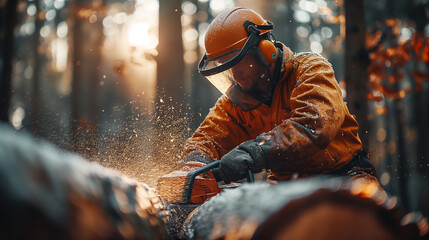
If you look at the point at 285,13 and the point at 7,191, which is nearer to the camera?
the point at 7,191

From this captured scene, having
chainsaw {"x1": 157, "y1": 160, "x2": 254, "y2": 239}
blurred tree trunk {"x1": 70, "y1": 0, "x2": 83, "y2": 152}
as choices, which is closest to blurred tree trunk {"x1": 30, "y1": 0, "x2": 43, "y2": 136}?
blurred tree trunk {"x1": 70, "y1": 0, "x2": 83, "y2": 152}

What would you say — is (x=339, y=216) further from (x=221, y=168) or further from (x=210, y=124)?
(x=210, y=124)

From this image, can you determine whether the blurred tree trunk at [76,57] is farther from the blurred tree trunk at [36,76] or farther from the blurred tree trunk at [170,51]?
the blurred tree trunk at [170,51]

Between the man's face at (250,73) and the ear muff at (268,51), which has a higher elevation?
the ear muff at (268,51)

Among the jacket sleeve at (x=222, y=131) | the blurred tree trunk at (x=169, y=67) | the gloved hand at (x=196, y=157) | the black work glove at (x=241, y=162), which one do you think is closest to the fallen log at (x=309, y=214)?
the black work glove at (x=241, y=162)

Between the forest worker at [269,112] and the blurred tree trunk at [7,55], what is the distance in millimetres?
6573

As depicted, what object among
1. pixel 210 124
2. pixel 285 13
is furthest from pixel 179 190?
pixel 285 13

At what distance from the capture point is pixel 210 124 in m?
3.53

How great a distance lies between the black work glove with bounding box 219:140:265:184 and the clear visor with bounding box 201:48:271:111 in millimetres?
764

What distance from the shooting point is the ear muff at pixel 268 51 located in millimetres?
2904

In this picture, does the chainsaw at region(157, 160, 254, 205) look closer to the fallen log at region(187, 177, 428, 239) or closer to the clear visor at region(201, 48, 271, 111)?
the fallen log at region(187, 177, 428, 239)

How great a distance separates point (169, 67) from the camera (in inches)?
193

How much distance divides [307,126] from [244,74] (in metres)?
0.85

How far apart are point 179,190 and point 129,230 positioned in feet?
3.91
